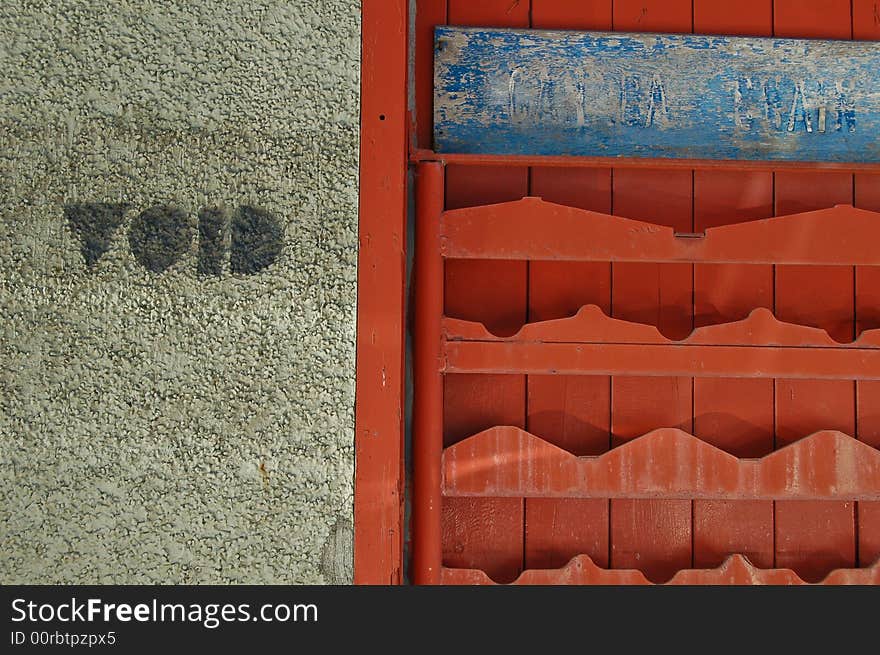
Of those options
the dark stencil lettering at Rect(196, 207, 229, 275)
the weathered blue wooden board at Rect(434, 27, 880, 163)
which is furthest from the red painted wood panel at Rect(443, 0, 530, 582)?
the dark stencil lettering at Rect(196, 207, 229, 275)

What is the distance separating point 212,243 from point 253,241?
0.07 meters

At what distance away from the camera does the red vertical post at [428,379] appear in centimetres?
136

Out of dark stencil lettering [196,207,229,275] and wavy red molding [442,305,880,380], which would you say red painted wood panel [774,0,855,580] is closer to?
wavy red molding [442,305,880,380]

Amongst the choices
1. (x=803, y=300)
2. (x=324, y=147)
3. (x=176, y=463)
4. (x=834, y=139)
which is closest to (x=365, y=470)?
(x=176, y=463)

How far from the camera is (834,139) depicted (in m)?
1.47

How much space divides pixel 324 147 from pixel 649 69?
664mm

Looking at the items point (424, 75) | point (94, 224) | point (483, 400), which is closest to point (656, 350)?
point (483, 400)

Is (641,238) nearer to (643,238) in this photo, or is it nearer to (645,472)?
(643,238)

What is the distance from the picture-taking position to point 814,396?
145 cm

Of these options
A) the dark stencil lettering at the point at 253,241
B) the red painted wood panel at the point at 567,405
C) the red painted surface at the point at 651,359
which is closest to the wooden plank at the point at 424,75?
the red painted surface at the point at 651,359

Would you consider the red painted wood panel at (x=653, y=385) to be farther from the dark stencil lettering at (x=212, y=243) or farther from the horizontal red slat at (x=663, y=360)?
the dark stencil lettering at (x=212, y=243)

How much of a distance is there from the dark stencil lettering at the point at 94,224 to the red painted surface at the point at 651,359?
21.0 inches

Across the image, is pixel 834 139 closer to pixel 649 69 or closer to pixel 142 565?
pixel 649 69

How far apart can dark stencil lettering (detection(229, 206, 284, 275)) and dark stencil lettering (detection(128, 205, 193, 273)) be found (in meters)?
0.08
